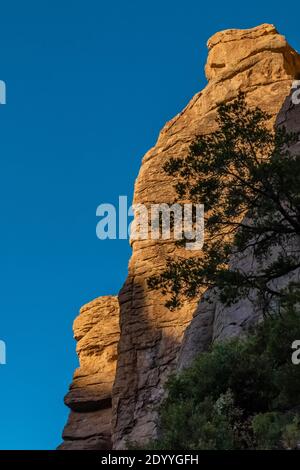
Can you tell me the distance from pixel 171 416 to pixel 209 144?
7.41 m

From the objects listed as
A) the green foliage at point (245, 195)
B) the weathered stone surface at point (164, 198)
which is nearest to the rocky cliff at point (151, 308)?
the weathered stone surface at point (164, 198)

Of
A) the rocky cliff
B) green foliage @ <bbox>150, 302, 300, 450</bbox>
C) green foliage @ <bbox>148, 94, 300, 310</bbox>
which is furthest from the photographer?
the rocky cliff

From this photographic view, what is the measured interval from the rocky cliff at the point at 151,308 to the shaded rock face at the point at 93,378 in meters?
0.08

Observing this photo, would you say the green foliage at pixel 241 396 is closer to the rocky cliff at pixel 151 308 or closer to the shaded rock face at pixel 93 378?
the rocky cliff at pixel 151 308

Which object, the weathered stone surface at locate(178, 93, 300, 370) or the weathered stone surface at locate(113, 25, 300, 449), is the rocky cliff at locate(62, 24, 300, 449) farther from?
the weathered stone surface at locate(178, 93, 300, 370)

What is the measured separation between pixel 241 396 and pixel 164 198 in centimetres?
3256

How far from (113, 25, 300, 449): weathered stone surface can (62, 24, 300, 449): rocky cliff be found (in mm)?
66

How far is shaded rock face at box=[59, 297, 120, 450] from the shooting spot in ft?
183

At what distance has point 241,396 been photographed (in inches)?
872

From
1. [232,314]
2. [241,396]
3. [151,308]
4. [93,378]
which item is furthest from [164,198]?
[241,396]

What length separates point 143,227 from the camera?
A: 2138 inches

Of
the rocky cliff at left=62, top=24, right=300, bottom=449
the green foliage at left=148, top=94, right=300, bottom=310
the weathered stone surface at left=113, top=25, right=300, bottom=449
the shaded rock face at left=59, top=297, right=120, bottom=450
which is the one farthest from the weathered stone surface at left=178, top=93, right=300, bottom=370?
the shaded rock face at left=59, top=297, right=120, bottom=450
